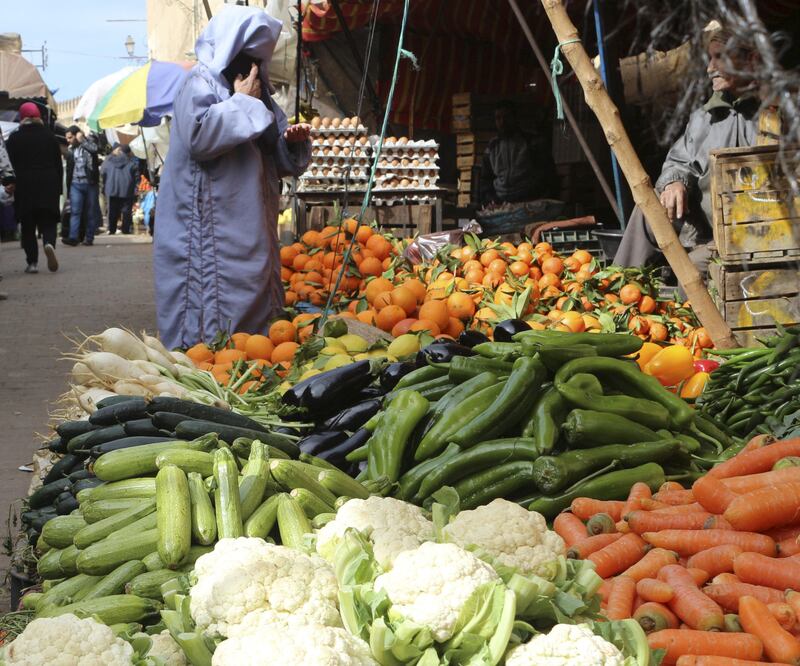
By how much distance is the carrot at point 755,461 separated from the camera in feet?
11.0

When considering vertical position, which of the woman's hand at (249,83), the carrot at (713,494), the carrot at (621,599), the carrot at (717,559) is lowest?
the carrot at (621,599)

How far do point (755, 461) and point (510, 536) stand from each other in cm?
135

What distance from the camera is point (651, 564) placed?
2.92 meters

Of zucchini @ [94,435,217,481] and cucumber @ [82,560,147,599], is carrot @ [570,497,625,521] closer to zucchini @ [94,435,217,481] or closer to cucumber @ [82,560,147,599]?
zucchini @ [94,435,217,481]

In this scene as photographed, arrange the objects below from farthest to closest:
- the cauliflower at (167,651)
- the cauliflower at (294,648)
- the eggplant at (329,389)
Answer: the eggplant at (329,389) < the cauliflower at (167,651) < the cauliflower at (294,648)

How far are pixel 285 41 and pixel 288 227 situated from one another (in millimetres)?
3164

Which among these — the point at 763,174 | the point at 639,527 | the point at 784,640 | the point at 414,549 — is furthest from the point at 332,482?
the point at 763,174

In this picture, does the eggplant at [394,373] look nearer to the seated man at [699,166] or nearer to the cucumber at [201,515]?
the cucumber at [201,515]

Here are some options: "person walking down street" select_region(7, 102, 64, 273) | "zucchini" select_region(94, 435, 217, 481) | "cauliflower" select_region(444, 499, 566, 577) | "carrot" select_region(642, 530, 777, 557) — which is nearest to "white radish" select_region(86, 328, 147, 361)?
"zucchini" select_region(94, 435, 217, 481)

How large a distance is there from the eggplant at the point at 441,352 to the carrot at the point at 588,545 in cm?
127

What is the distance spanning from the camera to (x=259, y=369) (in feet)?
17.2

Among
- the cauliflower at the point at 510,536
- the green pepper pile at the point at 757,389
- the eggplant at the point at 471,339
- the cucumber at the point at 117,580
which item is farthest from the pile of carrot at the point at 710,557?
the eggplant at the point at 471,339

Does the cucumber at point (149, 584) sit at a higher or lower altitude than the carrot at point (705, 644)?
higher

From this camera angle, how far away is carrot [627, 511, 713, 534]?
309 cm
